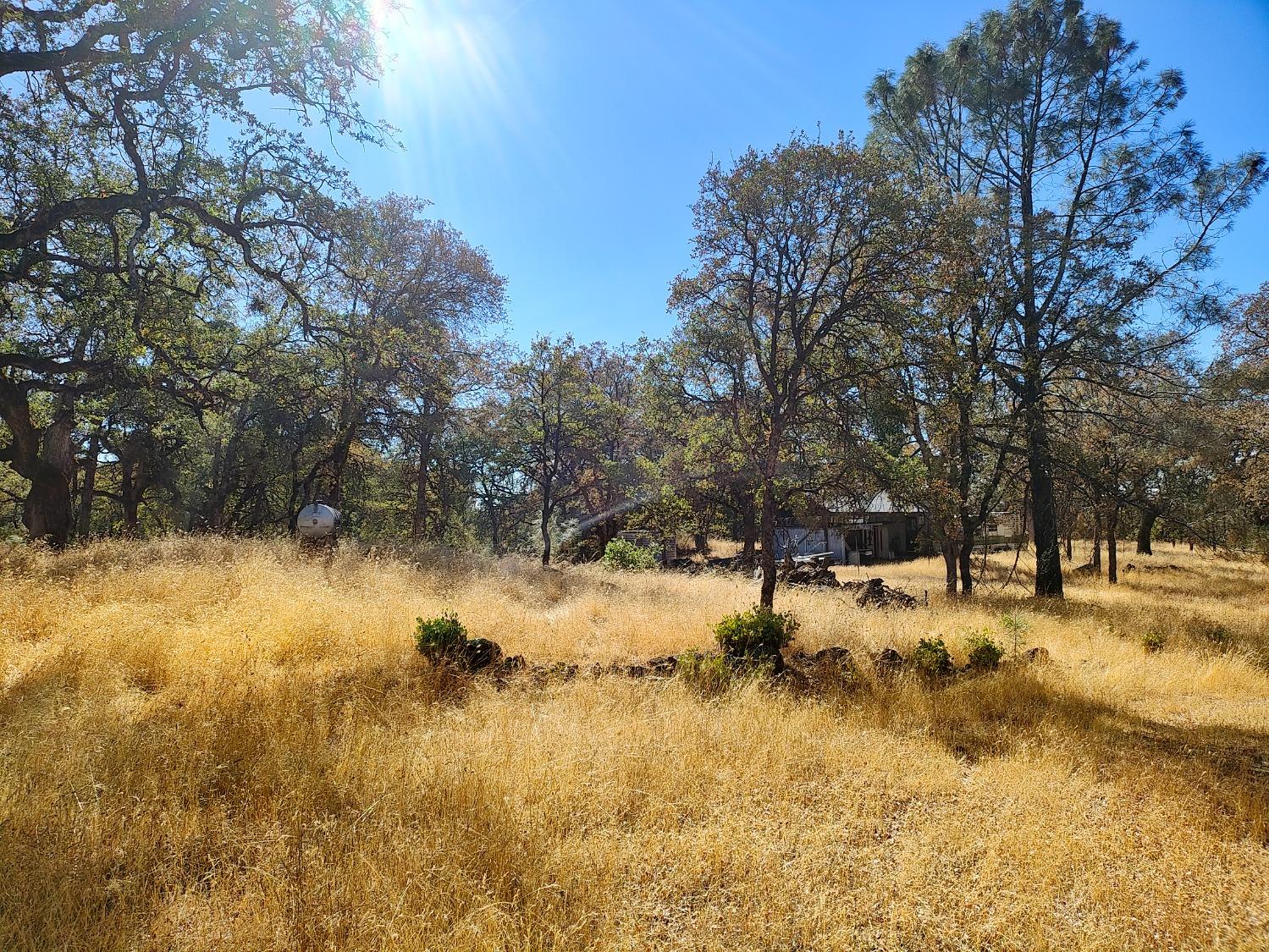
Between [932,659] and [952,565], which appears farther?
[952,565]

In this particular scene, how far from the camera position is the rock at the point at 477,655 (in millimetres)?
6227

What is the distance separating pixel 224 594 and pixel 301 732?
428 cm

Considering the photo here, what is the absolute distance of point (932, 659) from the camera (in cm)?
711

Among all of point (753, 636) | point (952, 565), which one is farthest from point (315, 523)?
point (952, 565)

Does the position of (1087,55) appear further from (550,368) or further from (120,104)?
(120,104)

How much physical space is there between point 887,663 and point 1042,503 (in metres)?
9.79

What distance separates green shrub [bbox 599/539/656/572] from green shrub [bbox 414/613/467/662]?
1205 cm

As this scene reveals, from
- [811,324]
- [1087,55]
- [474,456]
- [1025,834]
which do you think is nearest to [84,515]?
[474,456]

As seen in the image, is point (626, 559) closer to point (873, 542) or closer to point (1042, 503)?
point (1042, 503)

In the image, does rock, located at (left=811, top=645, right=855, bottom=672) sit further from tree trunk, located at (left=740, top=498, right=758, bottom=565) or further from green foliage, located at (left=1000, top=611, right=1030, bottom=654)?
tree trunk, located at (left=740, top=498, right=758, bottom=565)

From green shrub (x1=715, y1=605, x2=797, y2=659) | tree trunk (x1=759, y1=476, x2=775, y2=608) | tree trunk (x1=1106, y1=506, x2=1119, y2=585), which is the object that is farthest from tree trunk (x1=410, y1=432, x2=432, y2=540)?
tree trunk (x1=1106, y1=506, x2=1119, y2=585)

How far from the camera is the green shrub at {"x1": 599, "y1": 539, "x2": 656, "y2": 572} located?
735 inches

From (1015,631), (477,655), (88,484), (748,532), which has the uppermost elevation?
(88,484)

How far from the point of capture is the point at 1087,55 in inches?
532
